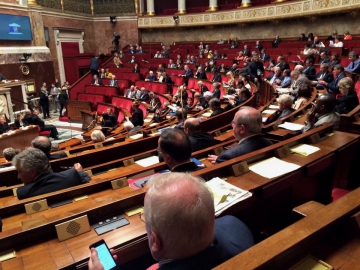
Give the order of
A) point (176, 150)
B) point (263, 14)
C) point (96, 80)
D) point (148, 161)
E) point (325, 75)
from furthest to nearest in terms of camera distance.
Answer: point (263, 14)
point (96, 80)
point (325, 75)
point (148, 161)
point (176, 150)

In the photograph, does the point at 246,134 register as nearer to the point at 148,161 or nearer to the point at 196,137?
the point at 196,137

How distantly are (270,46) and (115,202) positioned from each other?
32.7 ft

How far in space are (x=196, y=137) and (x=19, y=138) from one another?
16.3 ft

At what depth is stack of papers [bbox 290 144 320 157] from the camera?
1996 millimetres

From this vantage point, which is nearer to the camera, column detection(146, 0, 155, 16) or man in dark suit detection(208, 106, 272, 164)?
man in dark suit detection(208, 106, 272, 164)

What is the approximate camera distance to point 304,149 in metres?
2.06

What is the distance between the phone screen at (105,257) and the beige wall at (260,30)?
10.2 metres

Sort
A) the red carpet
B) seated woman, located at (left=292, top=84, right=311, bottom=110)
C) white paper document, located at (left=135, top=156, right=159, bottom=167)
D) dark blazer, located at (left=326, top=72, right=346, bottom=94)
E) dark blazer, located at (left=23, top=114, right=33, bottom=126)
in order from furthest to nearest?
the red carpet → dark blazer, located at (left=23, top=114, right=33, bottom=126) → dark blazer, located at (left=326, top=72, right=346, bottom=94) → seated woman, located at (left=292, top=84, right=311, bottom=110) → white paper document, located at (left=135, top=156, right=159, bottom=167)

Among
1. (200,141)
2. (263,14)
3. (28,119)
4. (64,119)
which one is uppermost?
(263,14)

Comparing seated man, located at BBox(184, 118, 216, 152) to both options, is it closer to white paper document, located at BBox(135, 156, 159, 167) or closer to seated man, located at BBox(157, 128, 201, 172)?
white paper document, located at BBox(135, 156, 159, 167)

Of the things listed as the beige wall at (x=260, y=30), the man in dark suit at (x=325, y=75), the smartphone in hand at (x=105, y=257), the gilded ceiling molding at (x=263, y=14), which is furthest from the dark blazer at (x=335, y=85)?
the beige wall at (x=260, y=30)

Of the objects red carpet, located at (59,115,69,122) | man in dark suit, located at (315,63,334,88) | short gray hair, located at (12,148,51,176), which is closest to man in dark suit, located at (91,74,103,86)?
red carpet, located at (59,115,69,122)

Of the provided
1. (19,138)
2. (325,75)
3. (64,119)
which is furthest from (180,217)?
(64,119)

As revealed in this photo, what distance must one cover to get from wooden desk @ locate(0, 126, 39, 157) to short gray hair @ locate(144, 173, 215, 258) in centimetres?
589
